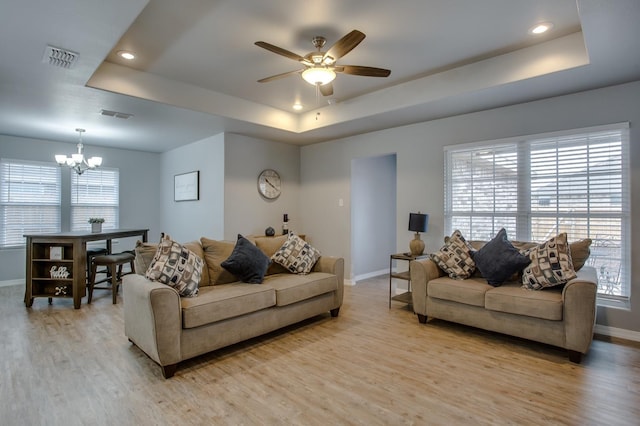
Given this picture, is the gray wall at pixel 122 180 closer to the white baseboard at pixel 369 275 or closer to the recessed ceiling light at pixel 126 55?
the recessed ceiling light at pixel 126 55

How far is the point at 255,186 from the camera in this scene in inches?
225

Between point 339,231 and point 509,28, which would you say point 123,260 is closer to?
point 339,231

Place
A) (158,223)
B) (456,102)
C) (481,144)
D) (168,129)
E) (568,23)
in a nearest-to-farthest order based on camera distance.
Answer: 1. (568,23)
2. (456,102)
3. (481,144)
4. (168,129)
5. (158,223)

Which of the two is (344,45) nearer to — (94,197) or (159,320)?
(159,320)

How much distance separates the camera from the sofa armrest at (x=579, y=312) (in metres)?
2.68

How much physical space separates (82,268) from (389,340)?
12.7 ft

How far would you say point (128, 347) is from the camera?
307 cm

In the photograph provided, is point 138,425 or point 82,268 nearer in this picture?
point 138,425

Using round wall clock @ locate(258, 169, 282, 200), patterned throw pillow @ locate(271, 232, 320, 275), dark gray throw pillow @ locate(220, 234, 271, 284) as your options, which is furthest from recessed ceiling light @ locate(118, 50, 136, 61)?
round wall clock @ locate(258, 169, 282, 200)

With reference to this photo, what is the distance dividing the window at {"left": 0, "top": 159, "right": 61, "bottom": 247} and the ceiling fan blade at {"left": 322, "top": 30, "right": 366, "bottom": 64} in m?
5.78

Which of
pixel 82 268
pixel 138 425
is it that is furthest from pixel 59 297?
pixel 138 425

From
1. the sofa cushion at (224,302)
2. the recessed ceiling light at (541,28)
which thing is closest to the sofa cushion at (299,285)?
the sofa cushion at (224,302)

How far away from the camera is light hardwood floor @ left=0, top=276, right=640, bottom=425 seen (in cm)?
205

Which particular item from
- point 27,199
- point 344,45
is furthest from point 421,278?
point 27,199
